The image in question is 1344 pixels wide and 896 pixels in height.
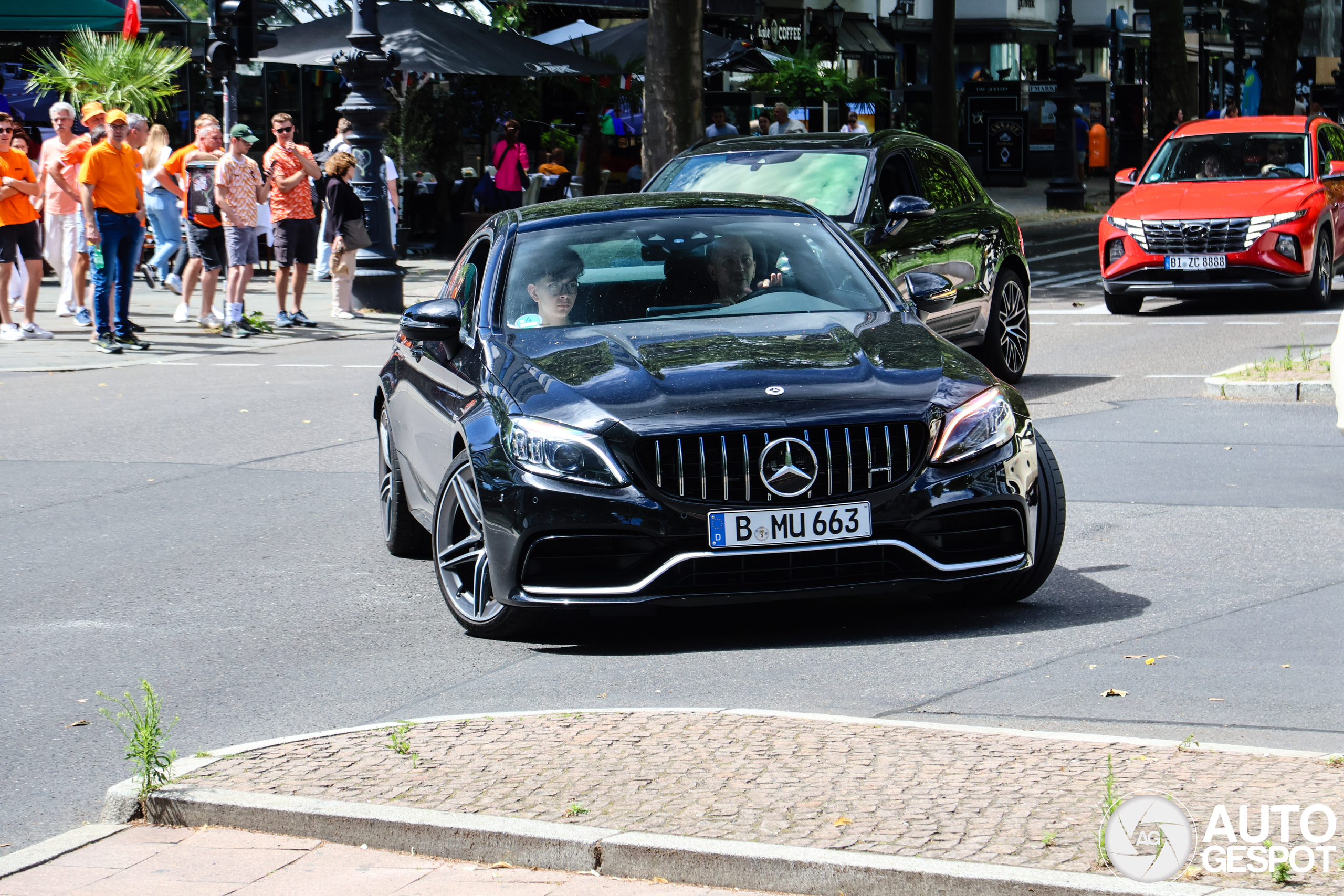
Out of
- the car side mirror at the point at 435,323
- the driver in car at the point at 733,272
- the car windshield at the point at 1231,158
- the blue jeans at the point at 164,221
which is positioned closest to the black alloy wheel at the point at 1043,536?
the driver in car at the point at 733,272

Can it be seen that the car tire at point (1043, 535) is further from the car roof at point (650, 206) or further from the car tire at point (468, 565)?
the car roof at point (650, 206)

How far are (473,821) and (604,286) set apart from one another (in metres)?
3.43

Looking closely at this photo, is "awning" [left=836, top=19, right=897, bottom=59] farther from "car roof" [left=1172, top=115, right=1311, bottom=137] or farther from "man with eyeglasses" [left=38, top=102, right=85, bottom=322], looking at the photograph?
"man with eyeglasses" [left=38, top=102, right=85, bottom=322]

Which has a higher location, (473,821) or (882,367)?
(882,367)

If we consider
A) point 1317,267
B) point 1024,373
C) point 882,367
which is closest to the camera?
point 882,367

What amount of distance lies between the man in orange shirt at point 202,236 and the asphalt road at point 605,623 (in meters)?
6.12

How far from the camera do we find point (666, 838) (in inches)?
160

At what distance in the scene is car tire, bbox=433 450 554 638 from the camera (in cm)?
647

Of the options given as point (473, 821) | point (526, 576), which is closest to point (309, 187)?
point (526, 576)

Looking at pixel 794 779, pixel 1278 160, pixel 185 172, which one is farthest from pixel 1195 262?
pixel 794 779

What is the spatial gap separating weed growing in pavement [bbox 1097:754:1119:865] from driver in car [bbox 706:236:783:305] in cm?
333

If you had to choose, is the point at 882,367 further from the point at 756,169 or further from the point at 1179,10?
the point at 1179,10

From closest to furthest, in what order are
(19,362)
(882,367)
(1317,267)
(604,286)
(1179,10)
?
(882,367)
(604,286)
(19,362)
(1317,267)
(1179,10)

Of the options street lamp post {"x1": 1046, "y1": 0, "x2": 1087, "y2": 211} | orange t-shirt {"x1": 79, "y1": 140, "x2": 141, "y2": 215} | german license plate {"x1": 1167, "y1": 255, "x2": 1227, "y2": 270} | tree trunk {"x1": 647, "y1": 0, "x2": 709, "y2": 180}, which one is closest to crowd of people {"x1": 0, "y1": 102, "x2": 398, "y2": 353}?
orange t-shirt {"x1": 79, "y1": 140, "x2": 141, "y2": 215}
